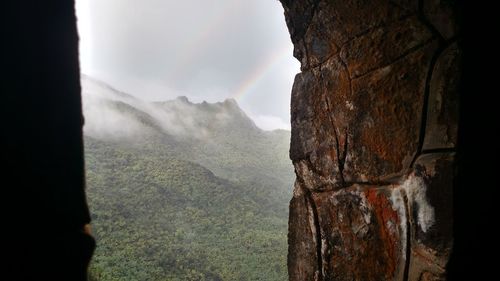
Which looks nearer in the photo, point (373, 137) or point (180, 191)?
point (373, 137)

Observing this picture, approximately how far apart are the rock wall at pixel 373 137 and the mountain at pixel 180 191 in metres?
14.4

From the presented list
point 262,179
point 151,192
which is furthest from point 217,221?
point 262,179

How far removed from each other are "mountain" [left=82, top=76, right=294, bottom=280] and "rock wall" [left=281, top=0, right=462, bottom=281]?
47.3ft

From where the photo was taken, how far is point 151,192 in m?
40.7

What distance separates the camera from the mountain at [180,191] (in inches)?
1148

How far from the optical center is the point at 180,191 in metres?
43.4

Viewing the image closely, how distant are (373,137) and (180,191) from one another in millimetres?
43002

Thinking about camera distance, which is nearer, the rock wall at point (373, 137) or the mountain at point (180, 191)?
the rock wall at point (373, 137)

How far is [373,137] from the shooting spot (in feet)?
6.44

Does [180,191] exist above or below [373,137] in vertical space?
below

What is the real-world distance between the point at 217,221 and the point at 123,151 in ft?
61.7

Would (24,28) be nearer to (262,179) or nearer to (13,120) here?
(13,120)

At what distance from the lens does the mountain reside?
29156mm

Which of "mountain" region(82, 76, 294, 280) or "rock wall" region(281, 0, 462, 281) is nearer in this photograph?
"rock wall" region(281, 0, 462, 281)
